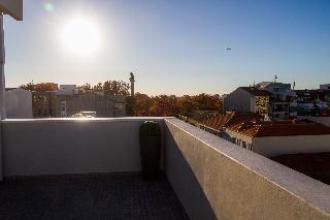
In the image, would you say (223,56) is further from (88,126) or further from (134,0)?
(88,126)

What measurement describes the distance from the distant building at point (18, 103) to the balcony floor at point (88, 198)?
235 inches

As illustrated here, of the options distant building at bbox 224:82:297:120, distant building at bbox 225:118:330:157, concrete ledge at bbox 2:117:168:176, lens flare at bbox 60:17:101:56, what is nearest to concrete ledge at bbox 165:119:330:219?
concrete ledge at bbox 2:117:168:176

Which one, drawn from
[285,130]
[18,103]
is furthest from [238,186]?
[285,130]

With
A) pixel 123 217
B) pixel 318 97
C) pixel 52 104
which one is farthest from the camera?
pixel 318 97

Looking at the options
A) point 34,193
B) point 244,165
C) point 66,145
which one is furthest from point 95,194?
point 244,165

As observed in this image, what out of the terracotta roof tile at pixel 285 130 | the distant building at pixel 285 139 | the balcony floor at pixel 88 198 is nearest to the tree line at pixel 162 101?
the terracotta roof tile at pixel 285 130

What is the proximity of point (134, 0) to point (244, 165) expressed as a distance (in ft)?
44.5

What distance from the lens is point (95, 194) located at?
21.0 feet

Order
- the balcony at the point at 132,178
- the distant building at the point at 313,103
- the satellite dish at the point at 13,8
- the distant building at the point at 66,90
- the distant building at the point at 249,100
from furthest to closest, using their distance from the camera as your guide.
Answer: the distant building at the point at 313,103, the distant building at the point at 249,100, the distant building at the point at 66,90, the satellite dish at the point at 13,8, the balcony at the point at 132,178

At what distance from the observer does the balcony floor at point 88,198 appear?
5.44 metres

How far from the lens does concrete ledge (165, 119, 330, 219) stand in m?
2.13

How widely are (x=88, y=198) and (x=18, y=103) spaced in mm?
9655

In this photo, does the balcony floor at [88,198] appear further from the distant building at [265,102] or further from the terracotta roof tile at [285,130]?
the distant building at [265,102]

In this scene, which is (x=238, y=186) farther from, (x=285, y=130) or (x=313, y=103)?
(x=313, y=103)
